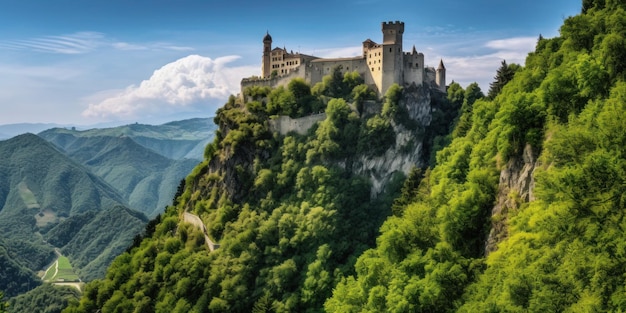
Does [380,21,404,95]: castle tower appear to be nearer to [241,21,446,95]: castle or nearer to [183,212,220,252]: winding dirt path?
[241,21,446,95]: castle

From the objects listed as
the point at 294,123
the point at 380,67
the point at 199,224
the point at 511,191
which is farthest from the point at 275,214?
the point at 511,191

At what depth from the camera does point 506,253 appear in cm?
3878

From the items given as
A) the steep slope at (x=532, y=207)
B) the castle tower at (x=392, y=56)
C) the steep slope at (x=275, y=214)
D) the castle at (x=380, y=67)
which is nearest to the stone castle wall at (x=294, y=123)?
the steep slope at (x=275, y=214)

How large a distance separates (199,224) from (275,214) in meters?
10.7

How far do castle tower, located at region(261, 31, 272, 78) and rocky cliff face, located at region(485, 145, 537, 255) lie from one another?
2152 inches

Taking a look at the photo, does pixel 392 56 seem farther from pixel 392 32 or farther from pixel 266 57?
pixel 266 57

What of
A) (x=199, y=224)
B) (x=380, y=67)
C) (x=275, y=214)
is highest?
(x=380, y=67)

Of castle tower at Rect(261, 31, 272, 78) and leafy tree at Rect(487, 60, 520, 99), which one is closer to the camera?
leafy tree at Rect(487, 60, 520, 99)

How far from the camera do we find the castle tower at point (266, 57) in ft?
311

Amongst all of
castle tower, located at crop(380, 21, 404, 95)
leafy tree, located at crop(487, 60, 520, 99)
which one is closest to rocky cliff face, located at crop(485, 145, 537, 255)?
leafy tree, located at crop(487, 60, 520, 99)

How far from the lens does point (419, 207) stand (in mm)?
51281

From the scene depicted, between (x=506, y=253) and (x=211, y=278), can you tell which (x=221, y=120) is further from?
(x=506, y=253)

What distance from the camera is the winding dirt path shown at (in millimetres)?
76938

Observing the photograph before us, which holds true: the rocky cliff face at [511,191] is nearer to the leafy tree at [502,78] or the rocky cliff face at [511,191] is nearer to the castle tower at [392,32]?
the leafy tree at [502,78]
